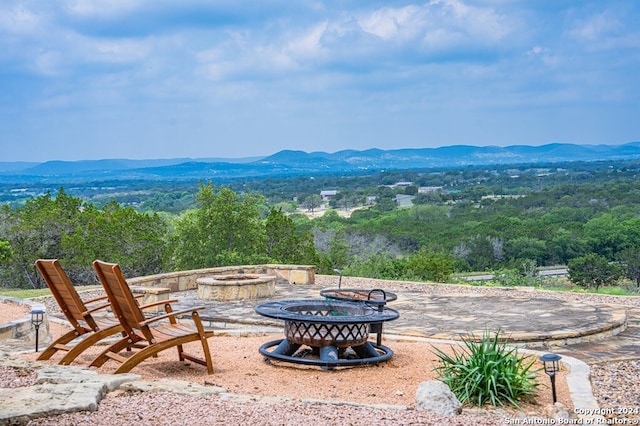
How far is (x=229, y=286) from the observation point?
1220cm

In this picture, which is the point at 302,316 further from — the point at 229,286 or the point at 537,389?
the point at 229,286

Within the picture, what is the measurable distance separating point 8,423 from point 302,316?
3.31 meters

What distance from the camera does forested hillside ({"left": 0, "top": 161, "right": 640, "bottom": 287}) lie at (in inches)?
899

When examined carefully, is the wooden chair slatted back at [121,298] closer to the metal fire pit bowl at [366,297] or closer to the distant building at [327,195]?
the metal fire pit bowl at [366,297]

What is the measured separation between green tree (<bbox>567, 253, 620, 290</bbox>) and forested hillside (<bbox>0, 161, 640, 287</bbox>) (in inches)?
8.1

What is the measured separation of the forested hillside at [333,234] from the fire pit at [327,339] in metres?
14.6

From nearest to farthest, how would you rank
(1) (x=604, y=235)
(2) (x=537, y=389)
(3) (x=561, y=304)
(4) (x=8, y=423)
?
(4) (x=8, y=423), (2) (x=537, y=389), (3) (x=561, y=304), (1) (x=604, y=235)

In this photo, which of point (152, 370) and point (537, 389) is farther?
point (152, 370)

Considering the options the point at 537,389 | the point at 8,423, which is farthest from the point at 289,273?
the point at 8,423

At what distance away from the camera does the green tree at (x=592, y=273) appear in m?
33.8

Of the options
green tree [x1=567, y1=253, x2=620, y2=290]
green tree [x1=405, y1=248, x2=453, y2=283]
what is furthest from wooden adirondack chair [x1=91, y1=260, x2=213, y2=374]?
green tree [x1=567, y1=253, x2=620, y2=290]

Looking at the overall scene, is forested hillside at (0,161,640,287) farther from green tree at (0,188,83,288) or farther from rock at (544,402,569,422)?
rock at (544,402,569,422)

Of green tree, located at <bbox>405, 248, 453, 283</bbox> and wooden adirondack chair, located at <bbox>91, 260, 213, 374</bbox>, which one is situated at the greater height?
wooden adirondack chair, located at <bbox>91, 260, 213, 374</bbox>

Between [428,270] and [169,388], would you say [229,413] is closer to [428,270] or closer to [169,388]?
[169,388]
